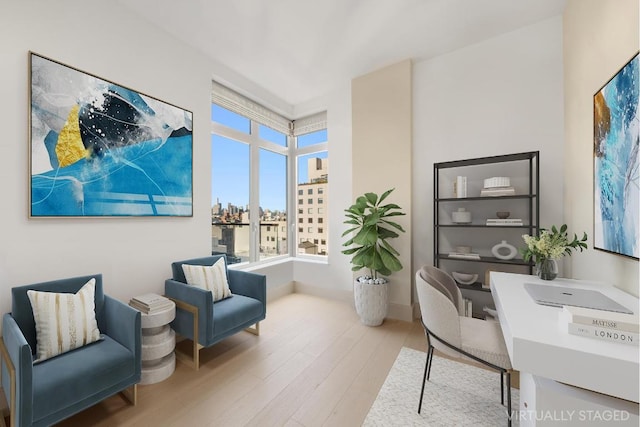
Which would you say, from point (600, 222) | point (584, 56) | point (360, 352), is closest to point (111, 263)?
point (360, 352)

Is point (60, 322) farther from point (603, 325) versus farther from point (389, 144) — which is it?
point (389, 144)

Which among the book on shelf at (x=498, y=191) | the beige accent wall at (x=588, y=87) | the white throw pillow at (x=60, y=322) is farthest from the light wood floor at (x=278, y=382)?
the book on shelf at (x=498, y=191)

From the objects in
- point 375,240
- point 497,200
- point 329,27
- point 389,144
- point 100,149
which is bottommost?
point 375,240

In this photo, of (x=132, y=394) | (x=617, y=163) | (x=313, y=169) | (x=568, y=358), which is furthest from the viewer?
(x=313, y=169)

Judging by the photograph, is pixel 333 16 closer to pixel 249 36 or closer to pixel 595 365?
pixel 249 36

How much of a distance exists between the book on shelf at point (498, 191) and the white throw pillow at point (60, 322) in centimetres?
345

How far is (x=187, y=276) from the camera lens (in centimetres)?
242

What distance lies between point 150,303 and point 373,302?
85.7 inches

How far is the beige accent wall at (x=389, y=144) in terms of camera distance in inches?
123

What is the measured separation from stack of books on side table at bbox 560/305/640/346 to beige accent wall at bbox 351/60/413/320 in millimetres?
2120

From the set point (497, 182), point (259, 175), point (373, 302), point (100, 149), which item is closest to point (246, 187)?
point (259, 175)

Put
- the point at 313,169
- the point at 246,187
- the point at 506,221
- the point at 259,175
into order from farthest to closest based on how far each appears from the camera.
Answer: the point at 313,169 < the point at 259,175 < the point at 246,187 < the point at 506,221

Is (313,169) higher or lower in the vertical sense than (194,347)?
higher

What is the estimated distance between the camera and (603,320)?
929 mm
